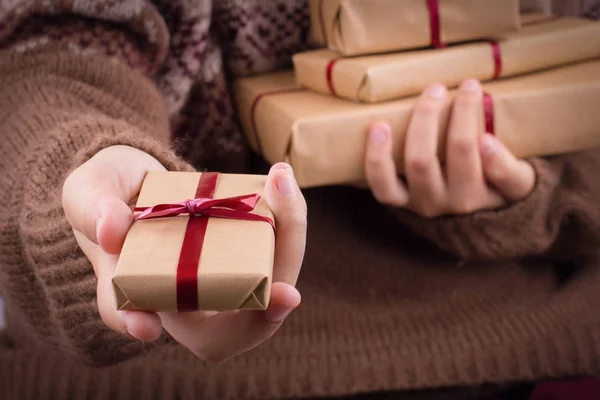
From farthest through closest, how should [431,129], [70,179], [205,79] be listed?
[205,79]
[431,129]
[70,179]

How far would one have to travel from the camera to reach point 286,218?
0.79 ft

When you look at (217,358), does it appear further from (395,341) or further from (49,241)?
(395,341)

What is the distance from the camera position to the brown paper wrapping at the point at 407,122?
1.26ft

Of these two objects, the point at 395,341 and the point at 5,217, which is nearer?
the point at 5,217

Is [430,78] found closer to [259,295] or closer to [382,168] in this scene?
[382,168]

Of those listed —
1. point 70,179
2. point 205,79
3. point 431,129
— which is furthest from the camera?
point 205,79

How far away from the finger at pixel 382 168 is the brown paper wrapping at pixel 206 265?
0.17 m

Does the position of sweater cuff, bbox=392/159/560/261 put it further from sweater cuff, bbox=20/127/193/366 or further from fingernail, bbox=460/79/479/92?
sweater cuff, bbox=20/127/193/366

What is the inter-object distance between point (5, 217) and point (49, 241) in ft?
0.17

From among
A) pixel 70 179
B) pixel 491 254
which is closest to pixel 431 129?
pixel 491 254

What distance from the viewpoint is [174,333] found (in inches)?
10.0

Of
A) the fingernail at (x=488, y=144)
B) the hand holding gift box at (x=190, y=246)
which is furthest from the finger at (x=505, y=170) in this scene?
the hand holding gift box at (x=190, y=246)

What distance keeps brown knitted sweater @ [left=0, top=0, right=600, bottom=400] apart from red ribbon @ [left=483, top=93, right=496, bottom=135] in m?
0.06

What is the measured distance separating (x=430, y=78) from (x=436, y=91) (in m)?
0.02
